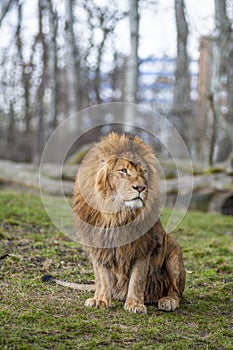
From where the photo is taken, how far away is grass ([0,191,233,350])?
382 cm

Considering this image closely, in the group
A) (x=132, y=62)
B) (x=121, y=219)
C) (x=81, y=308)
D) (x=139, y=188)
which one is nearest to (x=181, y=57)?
(x=132, y=62)

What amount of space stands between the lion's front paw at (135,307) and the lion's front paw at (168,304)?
24 centimetres

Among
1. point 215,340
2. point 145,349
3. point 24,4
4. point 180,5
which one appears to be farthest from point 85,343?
point 24,4

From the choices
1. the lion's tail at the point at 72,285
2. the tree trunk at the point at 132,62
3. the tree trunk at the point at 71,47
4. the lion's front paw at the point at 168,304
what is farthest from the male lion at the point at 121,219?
the tree trunk at the point at 71,47

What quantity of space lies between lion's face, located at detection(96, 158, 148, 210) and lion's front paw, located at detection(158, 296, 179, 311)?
3.05 feet

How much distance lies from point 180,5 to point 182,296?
10.5 m

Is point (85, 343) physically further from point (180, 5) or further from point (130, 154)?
point (180, 5)

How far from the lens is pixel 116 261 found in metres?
4.70

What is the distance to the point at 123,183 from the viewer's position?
4.38 meters

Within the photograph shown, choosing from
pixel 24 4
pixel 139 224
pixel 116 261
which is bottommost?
pixel 116 261

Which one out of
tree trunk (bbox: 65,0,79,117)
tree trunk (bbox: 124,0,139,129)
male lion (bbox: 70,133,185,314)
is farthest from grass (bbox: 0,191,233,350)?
tree trunk (bbox: 65,0,79,117)

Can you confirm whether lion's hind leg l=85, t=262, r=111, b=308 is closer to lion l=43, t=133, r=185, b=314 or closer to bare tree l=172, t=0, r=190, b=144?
lion l=43, t=133, r=185, b=314

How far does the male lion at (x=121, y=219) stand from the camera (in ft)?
14.6

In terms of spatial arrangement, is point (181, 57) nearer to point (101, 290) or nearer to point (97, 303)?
point (101, 290)
